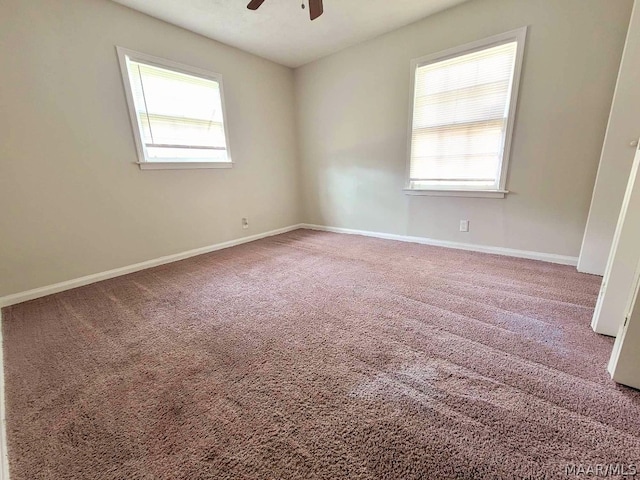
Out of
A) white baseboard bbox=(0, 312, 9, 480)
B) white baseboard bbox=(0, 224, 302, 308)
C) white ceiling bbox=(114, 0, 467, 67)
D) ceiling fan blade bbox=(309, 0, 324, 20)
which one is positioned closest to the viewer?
white baseboard bbox=(0, 312, 9, 480)

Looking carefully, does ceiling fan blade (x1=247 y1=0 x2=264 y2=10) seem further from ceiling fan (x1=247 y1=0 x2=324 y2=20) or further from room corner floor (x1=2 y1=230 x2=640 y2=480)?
room corner floor (x1=2 y1=230 x2=640 y2=480)

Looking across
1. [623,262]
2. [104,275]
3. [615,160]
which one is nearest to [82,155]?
[104,275]

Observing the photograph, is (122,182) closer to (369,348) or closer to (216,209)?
(216,209)

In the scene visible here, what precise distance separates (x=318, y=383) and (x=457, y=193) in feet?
8.77

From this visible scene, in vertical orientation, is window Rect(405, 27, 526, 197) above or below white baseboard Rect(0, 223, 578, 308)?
above

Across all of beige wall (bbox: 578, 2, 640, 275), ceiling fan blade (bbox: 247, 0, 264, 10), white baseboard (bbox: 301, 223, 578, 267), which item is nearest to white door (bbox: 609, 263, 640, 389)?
beige wall (bbox: 578, 2, 640, 275)

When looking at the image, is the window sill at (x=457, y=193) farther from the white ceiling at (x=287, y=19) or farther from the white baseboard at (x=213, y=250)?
the white ceiling at (x=287, y=19)

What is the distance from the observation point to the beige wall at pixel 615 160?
185 centimetres

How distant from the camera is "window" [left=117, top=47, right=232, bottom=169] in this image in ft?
8.50

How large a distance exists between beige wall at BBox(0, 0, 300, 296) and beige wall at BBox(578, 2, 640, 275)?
380cm

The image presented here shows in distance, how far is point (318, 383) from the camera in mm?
1209

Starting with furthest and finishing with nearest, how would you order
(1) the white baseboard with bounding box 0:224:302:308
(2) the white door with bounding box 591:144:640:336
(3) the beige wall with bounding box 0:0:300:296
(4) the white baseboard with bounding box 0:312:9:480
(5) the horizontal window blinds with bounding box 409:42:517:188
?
(5) the horizontal window blinds with bounding box 409:42:517:188 → (1) the white baseboard with bounding box 0:224:302:308 → (3) the beige wall with bounding box 0:0:300:296 → (2) the white door with bounding box 591:144:640:336 → (4) the white baseboard with bounding box 0:312:9:480

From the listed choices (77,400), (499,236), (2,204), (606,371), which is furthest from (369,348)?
(2,204)

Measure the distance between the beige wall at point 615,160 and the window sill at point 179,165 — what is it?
3.81 metres
